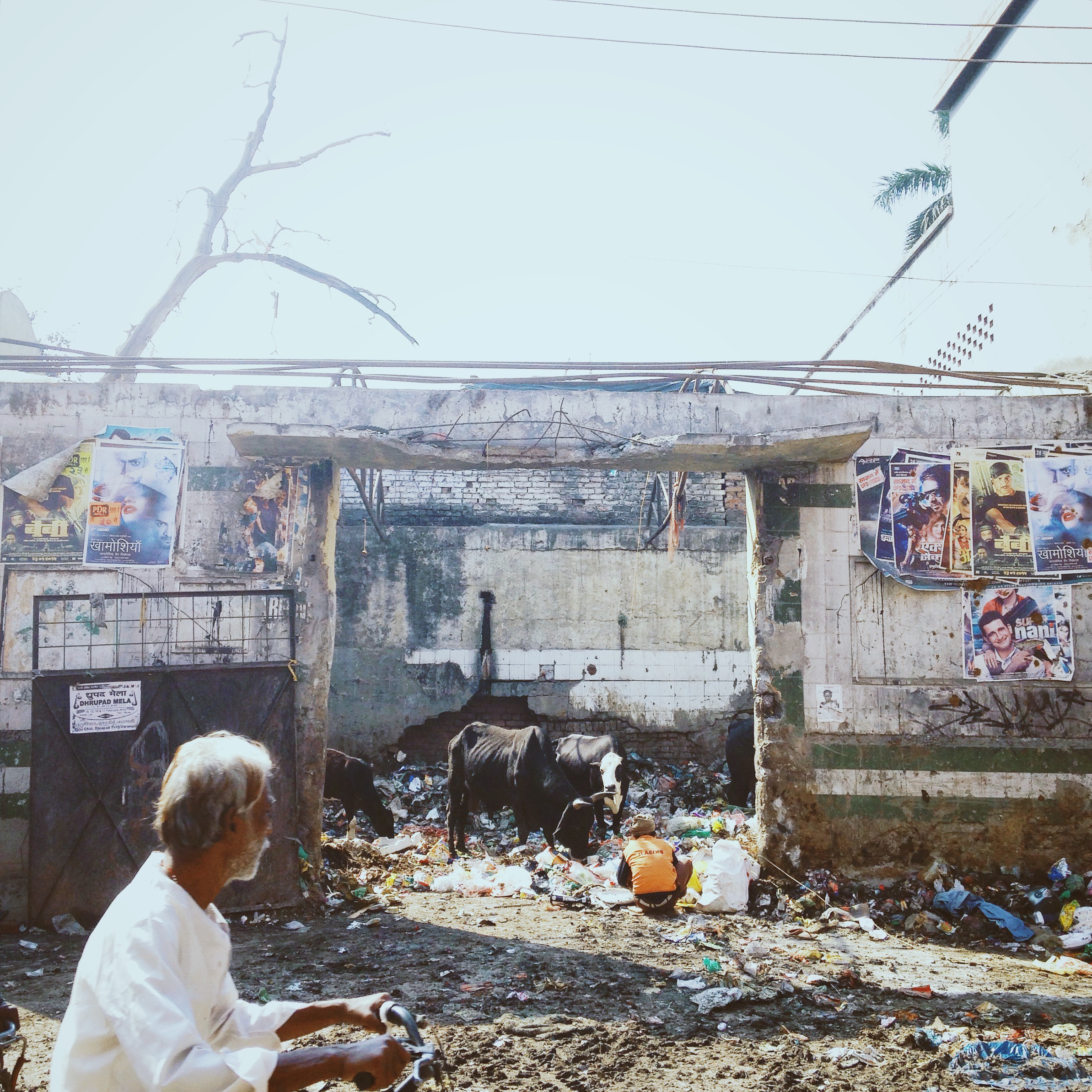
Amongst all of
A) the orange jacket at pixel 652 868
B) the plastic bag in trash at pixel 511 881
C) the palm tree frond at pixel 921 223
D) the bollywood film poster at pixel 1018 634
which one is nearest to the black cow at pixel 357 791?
the plastic bag in trash at pixel 511 881

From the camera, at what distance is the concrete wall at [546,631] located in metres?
12.6

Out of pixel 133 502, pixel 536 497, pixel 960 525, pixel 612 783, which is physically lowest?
pixel 612 783

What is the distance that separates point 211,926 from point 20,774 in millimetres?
5748

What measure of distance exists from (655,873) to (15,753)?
15.8ft

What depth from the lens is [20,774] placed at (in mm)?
6641

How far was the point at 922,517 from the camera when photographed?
24.0ft

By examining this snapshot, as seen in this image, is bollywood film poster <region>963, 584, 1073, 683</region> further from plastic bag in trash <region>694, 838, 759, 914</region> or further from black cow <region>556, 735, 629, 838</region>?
black cow <region>556, 735, 629, 838</region>

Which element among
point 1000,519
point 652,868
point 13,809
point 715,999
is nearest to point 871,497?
point 1000,519

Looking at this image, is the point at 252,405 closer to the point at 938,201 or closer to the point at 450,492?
the point at 450,492

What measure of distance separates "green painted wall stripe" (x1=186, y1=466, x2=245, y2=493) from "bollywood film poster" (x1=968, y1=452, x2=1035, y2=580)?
5840 mm

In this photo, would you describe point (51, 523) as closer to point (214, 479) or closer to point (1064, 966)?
point (214, 479)

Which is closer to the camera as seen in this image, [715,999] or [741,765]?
[715,999]

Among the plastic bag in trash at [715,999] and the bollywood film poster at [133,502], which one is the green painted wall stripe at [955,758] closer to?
the plastic bag in trash at [715,999]

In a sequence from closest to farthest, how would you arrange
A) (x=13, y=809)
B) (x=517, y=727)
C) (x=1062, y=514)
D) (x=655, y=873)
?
(x=13, y=809)
(x=655, y=873)
(x=1062, y=514)
(x=517, y=727)
